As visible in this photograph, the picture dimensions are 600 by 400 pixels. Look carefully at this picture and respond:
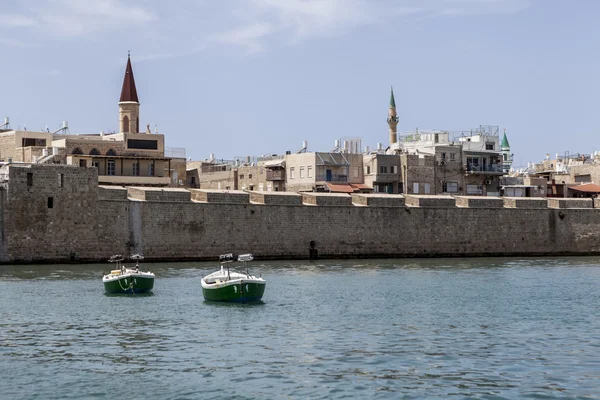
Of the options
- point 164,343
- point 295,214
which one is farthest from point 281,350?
point 295,214

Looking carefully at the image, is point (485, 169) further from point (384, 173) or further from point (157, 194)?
point (157, 194)

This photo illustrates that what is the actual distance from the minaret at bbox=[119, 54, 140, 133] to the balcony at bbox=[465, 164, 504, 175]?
2383 cm

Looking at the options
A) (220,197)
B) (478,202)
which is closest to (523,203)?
(478,202)

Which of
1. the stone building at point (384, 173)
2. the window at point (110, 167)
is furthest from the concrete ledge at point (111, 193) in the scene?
the stone building at point (384, 173)

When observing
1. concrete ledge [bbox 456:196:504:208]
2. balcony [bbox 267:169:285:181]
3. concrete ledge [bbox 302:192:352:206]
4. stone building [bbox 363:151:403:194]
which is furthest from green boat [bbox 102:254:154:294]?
balcony [bbox 267:169:285:181]

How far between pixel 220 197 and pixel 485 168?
93.3ft

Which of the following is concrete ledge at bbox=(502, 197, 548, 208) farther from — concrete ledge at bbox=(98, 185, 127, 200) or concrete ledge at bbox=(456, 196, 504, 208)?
concrete ledge at bbox=(98, 185, 127, 200)

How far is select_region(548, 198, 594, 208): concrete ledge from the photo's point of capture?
199ft

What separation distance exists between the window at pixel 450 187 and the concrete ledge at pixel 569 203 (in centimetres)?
1053

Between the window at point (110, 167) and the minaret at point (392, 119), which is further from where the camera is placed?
the minaret at point (392, 119)

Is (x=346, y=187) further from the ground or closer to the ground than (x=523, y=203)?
further from the ground

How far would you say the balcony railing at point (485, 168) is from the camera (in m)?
71.5

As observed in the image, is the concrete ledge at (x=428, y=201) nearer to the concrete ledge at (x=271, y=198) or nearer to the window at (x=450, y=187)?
the concrete ledge at (x=271, y=198)

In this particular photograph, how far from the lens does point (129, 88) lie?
2896 inches
